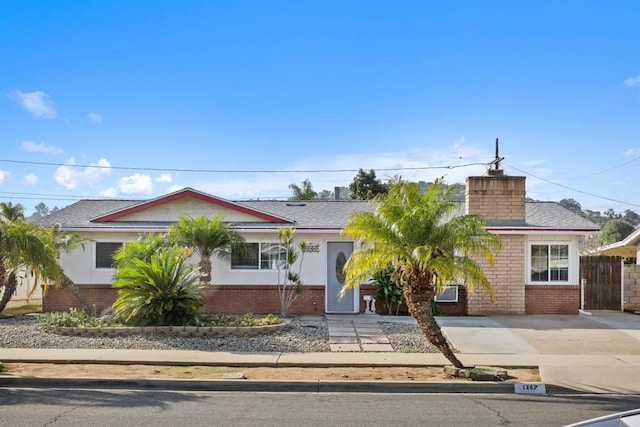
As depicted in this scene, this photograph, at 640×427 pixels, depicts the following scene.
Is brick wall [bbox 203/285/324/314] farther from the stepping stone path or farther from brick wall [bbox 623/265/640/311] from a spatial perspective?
brick wall [bbox 623/265/640/311]

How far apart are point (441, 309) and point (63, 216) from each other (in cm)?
1281

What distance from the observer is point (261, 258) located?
61.1ft

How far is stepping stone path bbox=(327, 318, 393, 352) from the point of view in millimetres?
12469

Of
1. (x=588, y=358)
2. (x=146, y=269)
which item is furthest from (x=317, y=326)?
(x=588, y=358)

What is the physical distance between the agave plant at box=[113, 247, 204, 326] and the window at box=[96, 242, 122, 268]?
504 cm

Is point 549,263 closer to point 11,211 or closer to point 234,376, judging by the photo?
point 234,376

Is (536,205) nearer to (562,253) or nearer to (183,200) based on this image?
(562,253)

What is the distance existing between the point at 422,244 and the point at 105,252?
12.3 m

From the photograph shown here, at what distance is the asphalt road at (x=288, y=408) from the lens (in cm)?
746

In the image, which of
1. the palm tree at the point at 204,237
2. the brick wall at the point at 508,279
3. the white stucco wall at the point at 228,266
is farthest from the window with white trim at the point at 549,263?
the palm tree at the point at 204,237

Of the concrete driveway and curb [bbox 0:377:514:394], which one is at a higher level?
the concrete driveway

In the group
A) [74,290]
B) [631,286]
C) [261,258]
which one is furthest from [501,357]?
[74,290]

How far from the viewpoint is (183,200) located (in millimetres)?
19297

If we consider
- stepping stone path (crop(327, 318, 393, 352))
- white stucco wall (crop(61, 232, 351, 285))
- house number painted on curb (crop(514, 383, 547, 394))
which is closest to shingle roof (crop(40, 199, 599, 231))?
white stucco wall (crop(61, 232, 351, 285))
